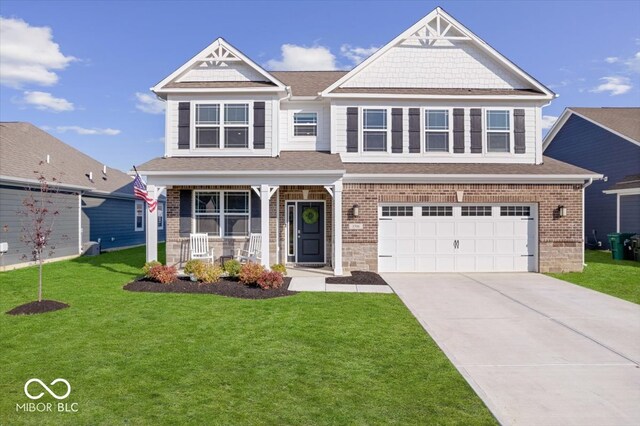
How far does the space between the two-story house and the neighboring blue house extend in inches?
309

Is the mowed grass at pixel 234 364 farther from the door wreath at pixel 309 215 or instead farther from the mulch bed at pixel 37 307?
the door wreath at pixel 309 215

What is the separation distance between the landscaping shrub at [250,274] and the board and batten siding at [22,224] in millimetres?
7563

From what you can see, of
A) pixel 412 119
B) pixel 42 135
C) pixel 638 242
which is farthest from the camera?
pixel 42 135

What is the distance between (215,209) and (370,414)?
10575 millimetres

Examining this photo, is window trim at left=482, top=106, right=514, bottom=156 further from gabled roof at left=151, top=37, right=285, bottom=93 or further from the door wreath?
gabled roof at left=151, top=37, right=285, bottom=93

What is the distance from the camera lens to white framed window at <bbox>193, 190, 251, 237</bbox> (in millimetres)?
13727

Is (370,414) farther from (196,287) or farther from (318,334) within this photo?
(196,287)

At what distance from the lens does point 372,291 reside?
35.1 ft

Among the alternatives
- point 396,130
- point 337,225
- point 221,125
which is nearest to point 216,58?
point 221,125

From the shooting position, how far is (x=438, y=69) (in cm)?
1490

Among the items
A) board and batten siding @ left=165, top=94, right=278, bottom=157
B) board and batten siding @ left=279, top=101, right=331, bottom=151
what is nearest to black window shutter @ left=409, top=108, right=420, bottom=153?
board and batten siding @ left=279, top=101, right=331, bottom=151

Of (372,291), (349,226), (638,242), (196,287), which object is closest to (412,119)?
(349,226)

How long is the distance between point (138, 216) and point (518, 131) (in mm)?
22005

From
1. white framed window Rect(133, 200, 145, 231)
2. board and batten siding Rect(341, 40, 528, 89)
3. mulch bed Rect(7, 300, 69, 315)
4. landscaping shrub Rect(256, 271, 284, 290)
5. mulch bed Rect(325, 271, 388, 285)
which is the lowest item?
mulch bed Rect(7, 300, 69, 315)
